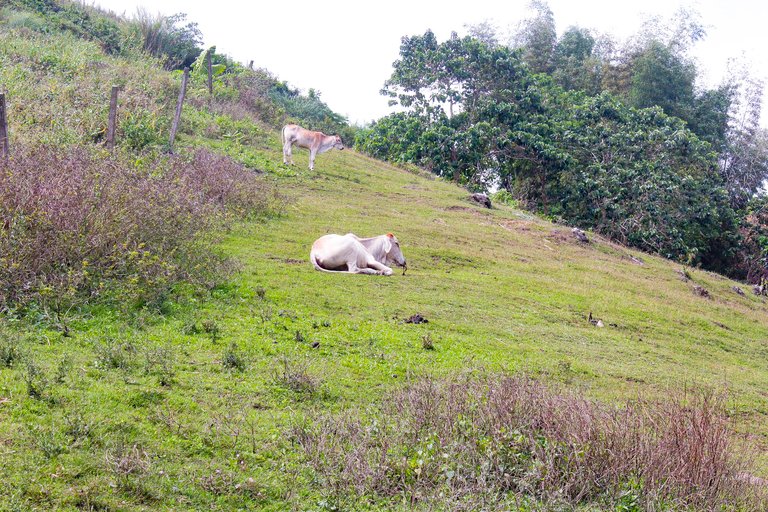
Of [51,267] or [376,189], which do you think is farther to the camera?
[376,189]

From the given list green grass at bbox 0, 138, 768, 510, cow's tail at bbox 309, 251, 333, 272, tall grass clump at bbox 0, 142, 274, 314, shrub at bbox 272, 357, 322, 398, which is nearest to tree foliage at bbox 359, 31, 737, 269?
green grass at bbox 0, 138, 768, 510

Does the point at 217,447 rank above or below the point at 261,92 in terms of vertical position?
below

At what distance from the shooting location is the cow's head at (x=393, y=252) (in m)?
15.6

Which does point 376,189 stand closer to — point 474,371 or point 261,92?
point 261,92

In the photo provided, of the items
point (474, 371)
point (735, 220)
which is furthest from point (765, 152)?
point (474, 371)

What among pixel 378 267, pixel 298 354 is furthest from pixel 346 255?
pixel 298 354

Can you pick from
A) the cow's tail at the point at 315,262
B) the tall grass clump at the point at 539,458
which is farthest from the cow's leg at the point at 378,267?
the tall grass clump at the point at 539,458

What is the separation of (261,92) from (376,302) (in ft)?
83.9

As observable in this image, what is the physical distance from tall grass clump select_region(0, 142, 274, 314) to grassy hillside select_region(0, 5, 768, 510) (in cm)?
35

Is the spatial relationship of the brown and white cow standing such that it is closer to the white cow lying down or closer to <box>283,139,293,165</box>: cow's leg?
<box>283,139,293,165</box>: cow's leg

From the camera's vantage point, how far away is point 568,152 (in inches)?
1412

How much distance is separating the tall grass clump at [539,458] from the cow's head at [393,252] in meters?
9.20

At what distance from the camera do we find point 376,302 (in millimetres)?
12258

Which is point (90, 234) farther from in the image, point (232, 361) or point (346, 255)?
point (346, 255)
